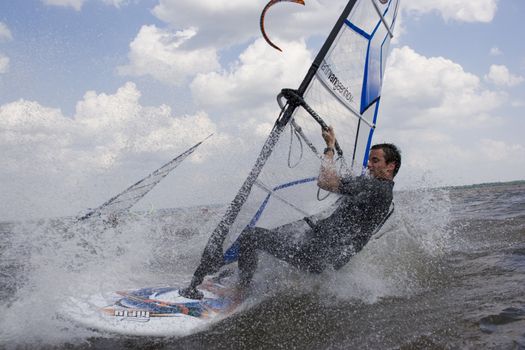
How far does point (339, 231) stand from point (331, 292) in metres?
0.70

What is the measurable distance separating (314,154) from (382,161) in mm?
810

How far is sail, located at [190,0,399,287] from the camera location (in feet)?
14.5

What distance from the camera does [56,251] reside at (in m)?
5.30

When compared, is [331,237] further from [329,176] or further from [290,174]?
[290,174]

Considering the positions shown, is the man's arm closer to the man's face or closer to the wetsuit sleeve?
the wetsuit sleeve

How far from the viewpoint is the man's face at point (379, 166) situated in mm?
4328

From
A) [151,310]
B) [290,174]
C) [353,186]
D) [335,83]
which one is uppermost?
[335,83]

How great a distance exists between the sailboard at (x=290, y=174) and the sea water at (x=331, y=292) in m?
0.24

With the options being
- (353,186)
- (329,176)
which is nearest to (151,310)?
(329,176)

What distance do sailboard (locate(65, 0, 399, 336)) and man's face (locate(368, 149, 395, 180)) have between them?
0.67 metres

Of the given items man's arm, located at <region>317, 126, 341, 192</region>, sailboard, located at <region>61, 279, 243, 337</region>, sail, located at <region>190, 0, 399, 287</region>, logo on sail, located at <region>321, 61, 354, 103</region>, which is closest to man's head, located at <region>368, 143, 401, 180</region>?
man's arm, located at <region>317, 126, 341, 192</region>

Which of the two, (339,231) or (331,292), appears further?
(331,292)

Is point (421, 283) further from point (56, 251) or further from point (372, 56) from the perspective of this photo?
point (56, 251)

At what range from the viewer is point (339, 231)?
4.36 metres
